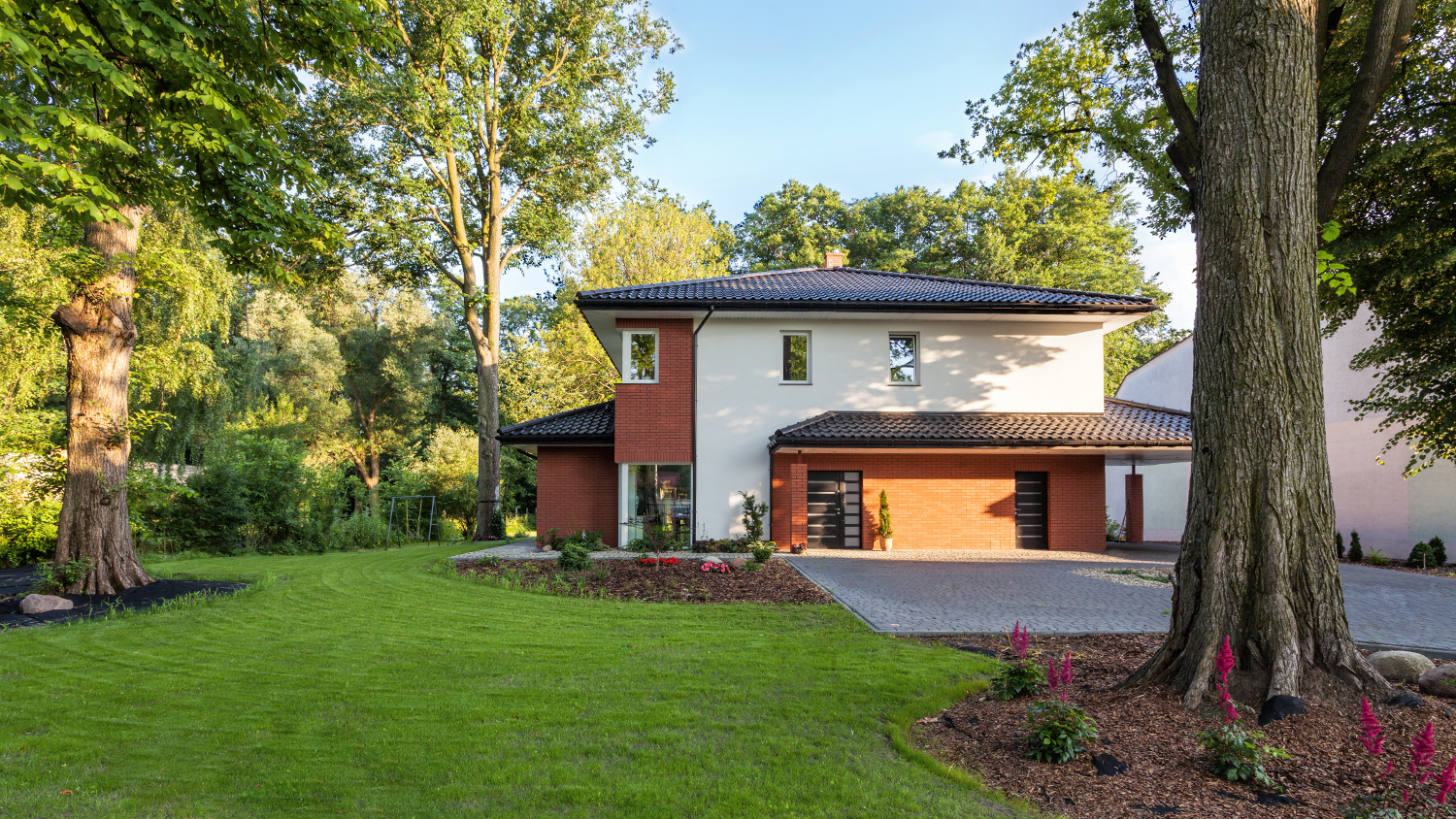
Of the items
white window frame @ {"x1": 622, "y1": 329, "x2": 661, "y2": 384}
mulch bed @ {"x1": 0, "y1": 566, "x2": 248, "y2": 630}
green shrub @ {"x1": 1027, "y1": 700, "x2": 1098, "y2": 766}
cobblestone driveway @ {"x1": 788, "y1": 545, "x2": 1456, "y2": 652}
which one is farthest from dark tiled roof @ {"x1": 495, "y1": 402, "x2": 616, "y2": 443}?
green shrub @ {"x1": 1027, "y1": 700, "x2": 1098, "y2": 766}

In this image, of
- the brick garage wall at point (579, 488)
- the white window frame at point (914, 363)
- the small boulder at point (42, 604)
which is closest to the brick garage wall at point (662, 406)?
the brick garage wall at point (579, 488)

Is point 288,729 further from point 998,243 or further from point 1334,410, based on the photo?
point 998,243

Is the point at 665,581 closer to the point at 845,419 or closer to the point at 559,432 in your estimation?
the point at 559,432

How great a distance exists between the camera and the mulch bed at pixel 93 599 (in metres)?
7.99

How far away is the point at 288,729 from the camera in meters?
4.40

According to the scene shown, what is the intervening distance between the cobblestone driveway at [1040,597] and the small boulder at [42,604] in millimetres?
9902

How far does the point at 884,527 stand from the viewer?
16203 mm

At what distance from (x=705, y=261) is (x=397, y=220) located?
504 inches

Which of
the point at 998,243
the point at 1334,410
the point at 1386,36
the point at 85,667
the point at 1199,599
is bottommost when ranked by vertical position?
the point at 85,667

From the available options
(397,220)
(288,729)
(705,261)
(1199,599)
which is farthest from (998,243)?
(288,729)

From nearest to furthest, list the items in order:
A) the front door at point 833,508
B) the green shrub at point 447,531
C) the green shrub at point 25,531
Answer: the green shrub at point 25,531, the front door at point 833,508, the green shrub at point 447,531

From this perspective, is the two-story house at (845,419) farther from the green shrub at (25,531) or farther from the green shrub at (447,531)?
the green shrub at (25,531)

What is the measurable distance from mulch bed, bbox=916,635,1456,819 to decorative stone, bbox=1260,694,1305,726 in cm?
5

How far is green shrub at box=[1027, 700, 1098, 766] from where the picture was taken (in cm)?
382
